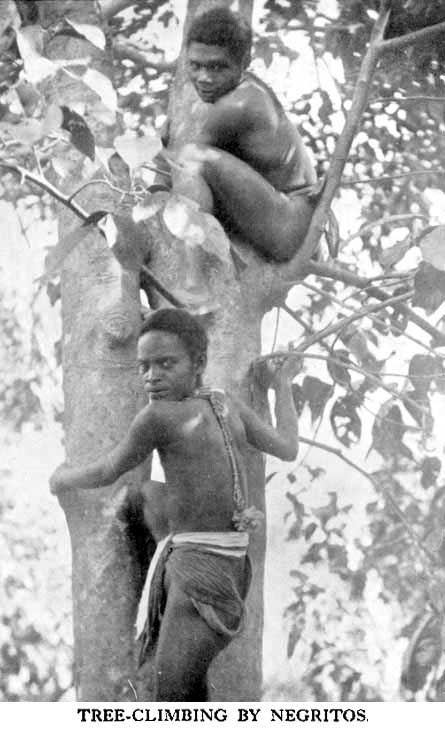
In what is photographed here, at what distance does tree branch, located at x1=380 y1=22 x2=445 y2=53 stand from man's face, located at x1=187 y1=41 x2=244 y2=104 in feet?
1.06

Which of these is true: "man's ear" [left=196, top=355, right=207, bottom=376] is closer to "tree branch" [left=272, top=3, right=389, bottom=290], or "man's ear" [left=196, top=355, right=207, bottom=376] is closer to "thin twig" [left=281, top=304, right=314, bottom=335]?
"tree branch" [left=272, top=3, right=389, bottom=290]

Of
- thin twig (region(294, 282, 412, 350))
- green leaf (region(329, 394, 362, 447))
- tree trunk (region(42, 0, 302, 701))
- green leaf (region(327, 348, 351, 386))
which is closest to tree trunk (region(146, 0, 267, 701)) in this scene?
tree trunk (region(42, 0, 302, 701))

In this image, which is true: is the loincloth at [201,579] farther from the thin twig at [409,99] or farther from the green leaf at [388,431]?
the thin twig at [409,99]

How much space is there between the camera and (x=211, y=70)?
2533 millimetres

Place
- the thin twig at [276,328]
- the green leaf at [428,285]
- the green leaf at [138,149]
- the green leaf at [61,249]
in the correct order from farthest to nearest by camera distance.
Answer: the thin twig at [276,328] < the green leaf at [428,285] < the green leaf at [61,249] < the green leaf at [138,149]

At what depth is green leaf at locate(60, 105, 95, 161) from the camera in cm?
207

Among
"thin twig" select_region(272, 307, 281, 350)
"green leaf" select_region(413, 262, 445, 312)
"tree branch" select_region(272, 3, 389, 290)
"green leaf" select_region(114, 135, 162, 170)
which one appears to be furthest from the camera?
"thin twig" select_region(272, 307, 281, 350)

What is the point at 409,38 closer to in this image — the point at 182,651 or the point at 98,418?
the point at 98,418

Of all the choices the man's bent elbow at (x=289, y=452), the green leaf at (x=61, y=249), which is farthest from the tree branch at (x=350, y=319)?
the green leaf at (x=61, y=249)

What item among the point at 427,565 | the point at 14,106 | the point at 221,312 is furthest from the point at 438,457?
the point at 14,106

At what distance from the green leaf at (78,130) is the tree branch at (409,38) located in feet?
2.39

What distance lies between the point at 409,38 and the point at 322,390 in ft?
2.52

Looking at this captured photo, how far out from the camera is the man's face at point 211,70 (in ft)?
8.27

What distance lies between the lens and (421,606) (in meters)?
2.43
